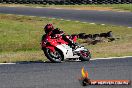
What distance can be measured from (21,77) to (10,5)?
44.6 meters

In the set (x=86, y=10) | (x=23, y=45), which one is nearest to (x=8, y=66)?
(x=23, y=45)

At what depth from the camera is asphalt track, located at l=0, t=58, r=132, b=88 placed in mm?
11836

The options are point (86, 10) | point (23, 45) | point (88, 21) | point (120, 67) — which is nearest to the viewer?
point (120, 67)

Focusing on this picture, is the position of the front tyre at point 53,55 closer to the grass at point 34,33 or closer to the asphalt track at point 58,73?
the asphalt track at point 58,73

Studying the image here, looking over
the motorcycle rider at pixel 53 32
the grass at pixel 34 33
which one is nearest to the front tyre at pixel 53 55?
the motorcycle rider at pixel 53 32

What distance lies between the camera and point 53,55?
15547mm

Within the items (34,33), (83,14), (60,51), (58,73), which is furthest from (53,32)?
(83,14)

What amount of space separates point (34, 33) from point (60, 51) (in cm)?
1847

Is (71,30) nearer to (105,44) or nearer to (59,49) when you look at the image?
(105,44)

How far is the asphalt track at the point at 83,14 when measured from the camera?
3891cm

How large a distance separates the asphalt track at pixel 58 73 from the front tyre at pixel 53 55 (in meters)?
0.39

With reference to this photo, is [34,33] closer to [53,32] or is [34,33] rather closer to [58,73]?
[53,32]

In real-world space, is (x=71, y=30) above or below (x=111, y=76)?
below

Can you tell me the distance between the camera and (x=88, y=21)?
39219 mm
